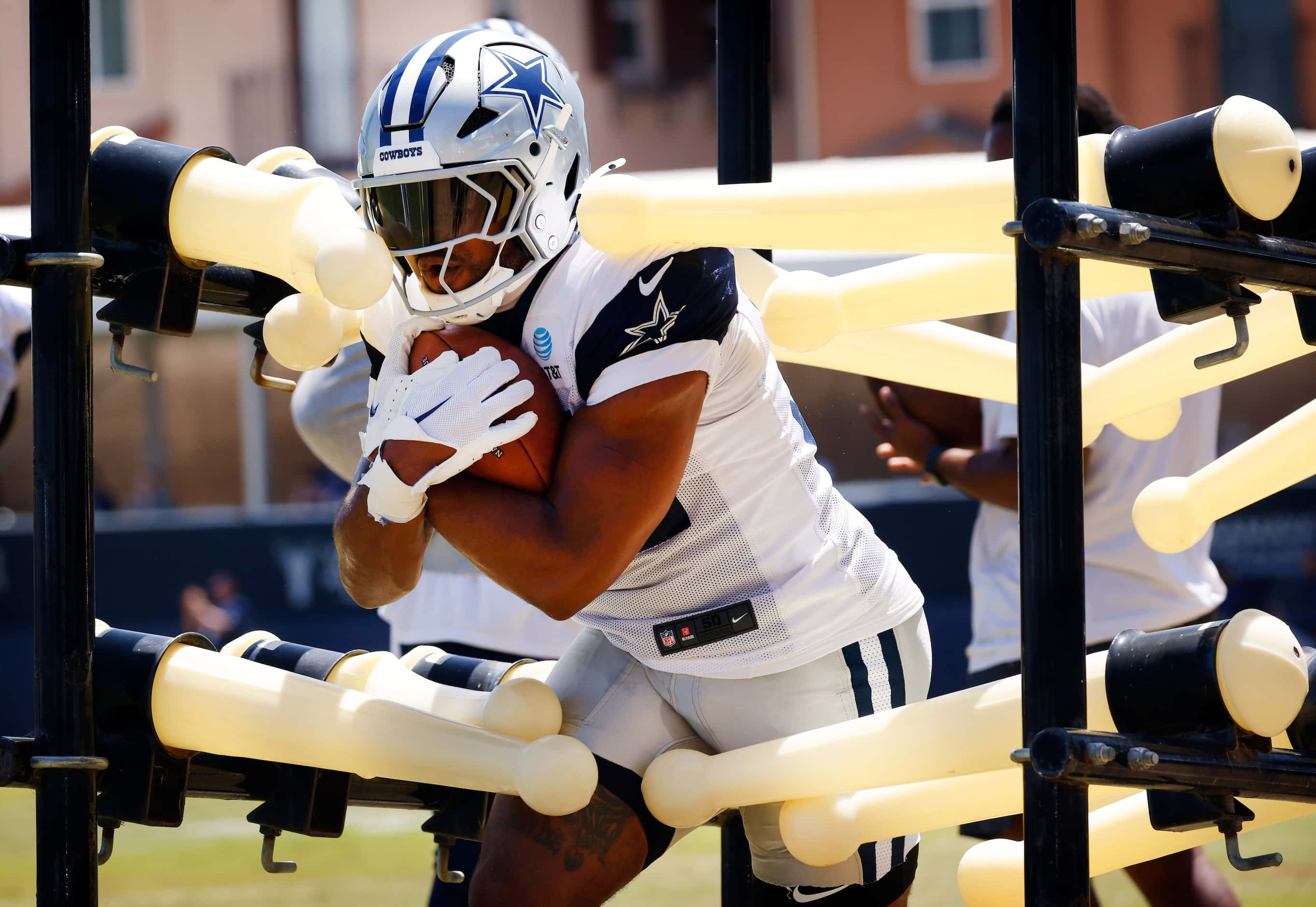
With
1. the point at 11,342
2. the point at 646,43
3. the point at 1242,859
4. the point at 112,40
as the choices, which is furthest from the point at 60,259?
the point at 112,40

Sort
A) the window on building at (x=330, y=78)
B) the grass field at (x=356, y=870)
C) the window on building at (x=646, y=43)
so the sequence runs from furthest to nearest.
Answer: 1. the window on building at (x=330, y=78)
2. the window on building at (x=646, y=43)
3. the grass field at (x=356, y=870)

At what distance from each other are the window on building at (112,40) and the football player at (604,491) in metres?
17.4

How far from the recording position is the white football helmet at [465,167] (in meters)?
1.92

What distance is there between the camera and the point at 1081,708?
151cm

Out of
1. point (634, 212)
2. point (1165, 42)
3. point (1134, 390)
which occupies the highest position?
point (1165, 42)

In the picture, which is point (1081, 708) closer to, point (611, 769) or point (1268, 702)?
point (1268, 702)

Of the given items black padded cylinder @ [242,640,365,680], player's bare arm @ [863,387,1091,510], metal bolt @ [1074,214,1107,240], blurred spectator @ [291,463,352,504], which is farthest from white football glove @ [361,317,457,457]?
blurred spectator @ [291,463,352,504]

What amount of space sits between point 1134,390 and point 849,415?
12183 millimetres

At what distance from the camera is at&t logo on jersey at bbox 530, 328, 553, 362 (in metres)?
1.97

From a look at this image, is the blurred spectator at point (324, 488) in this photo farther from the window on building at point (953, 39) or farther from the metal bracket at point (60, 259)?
the metal bracket at point (60, 259)

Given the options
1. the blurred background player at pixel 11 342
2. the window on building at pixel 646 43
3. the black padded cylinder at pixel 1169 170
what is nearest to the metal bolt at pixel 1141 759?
the black padded cylinder at pixel 1169 170

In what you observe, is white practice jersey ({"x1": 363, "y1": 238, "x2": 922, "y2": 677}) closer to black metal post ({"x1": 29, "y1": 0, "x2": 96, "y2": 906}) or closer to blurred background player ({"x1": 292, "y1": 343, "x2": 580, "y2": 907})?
black metal post ({"x1": 29, "y1": 0, "x2": 96, "y2": 906})

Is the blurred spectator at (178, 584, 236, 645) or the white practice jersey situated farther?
the blurred spectator at (178, 584, 236, 645)

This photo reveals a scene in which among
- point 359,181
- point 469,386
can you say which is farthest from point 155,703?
point 359,181
